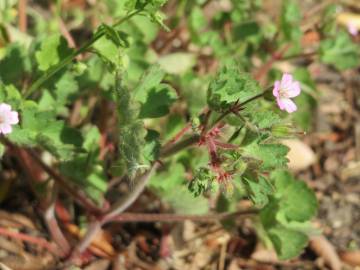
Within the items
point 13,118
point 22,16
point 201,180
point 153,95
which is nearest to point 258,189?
point 201,180

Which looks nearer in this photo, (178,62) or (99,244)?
(99,244)

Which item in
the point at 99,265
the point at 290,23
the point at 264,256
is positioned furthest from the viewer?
the point at 290,23

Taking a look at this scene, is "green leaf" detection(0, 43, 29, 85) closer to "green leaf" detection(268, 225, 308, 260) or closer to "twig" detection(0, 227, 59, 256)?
"twig" detection(0, 227, 59, 256)

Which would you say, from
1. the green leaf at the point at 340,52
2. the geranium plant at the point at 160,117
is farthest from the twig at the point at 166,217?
the green leaf at the point at 340,52

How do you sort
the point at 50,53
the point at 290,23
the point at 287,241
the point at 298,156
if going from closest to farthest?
1. the point at 50,53
2. the point at 287,241
3. the point at 290,23
4. the point at 298,156

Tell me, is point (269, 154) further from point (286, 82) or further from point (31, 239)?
point (31, 239)

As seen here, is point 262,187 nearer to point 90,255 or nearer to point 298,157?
point 90,255

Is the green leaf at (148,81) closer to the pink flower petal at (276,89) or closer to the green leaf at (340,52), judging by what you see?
the pink flower petal at (276,89)
